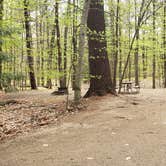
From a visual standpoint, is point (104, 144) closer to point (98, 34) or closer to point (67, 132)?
point (67, 132)

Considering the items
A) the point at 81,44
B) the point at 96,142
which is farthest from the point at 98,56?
the point at 96,142

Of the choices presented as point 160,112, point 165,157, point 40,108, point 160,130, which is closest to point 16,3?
point 40,108

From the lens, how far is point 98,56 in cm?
1155

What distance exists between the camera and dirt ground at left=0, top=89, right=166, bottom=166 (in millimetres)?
4555

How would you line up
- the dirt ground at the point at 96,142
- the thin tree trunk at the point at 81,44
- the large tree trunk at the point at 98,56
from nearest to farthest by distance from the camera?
the dirt ground at the point at 96,142 < the thin tree trunk at the point at 81,44 < the large tree trunk at the point at 98,56

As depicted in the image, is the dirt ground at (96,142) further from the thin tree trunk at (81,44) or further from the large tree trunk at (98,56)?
the large tree trunk at (98,56)

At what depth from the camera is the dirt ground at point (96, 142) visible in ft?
14.9

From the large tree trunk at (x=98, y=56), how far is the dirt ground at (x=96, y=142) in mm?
2962

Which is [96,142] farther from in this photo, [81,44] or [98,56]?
[98,56]

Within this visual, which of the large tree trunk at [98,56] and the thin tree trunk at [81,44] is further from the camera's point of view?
the large tree trunk at [98,56]

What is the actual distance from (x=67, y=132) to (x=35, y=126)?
4.46ft

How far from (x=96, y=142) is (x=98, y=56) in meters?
6.45

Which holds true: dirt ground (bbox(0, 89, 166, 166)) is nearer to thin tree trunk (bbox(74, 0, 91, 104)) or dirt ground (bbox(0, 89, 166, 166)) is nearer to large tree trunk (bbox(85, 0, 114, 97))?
thin tree trunk (bbox(74, 0, 91, 104))

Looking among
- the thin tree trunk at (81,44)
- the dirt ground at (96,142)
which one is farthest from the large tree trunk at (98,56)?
the dirt ground at (96,142)
